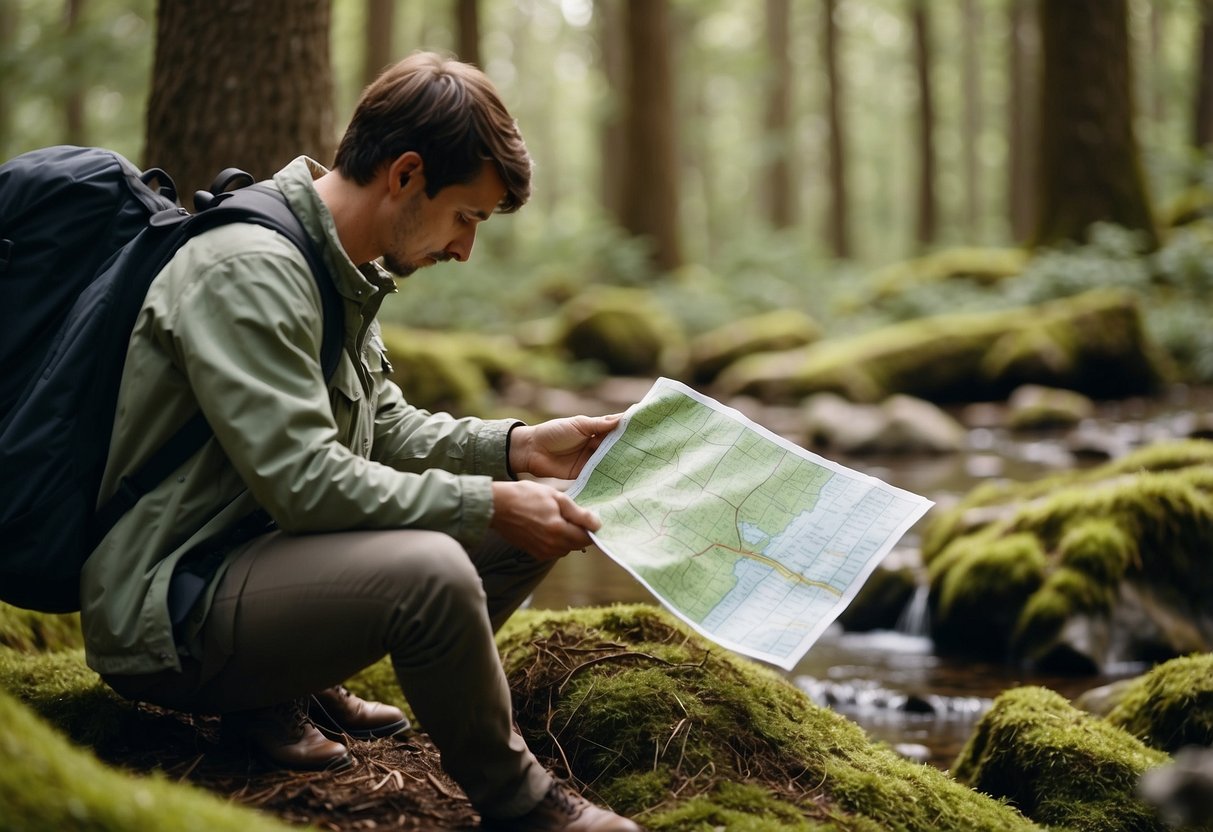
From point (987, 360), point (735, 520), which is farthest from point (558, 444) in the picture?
point (987, 360)

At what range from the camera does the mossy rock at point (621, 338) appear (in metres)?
14.9

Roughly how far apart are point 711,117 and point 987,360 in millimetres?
24756

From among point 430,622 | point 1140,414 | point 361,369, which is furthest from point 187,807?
point 1140,414

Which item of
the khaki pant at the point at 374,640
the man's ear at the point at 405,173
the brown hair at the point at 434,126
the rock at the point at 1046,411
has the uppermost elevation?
the brown hair at the point at 434,126

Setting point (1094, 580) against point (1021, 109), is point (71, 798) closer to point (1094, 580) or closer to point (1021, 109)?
point (1094, 580)

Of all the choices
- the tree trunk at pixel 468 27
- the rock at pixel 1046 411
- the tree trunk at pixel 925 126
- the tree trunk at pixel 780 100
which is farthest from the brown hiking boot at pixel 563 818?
the tree trunk at pixel 780 100

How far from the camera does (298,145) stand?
4.78 m

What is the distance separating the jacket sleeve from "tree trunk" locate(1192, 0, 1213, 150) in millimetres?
23450

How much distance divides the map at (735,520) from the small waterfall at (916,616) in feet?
10.3

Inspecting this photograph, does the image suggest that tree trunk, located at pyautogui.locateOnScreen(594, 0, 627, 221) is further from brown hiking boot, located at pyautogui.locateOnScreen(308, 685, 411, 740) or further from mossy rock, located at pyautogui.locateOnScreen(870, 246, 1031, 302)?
brown hiking boot, located at pyautogui.locateOnScreen(308, 685, 411, 740)

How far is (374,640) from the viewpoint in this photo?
8.05 ft

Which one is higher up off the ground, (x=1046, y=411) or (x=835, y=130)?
(x=835, y=130)

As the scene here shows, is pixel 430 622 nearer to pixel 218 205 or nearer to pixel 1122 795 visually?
pixel 218 205

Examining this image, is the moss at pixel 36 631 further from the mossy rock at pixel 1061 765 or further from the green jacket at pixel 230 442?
the mossy rock at pixel 1061 765
